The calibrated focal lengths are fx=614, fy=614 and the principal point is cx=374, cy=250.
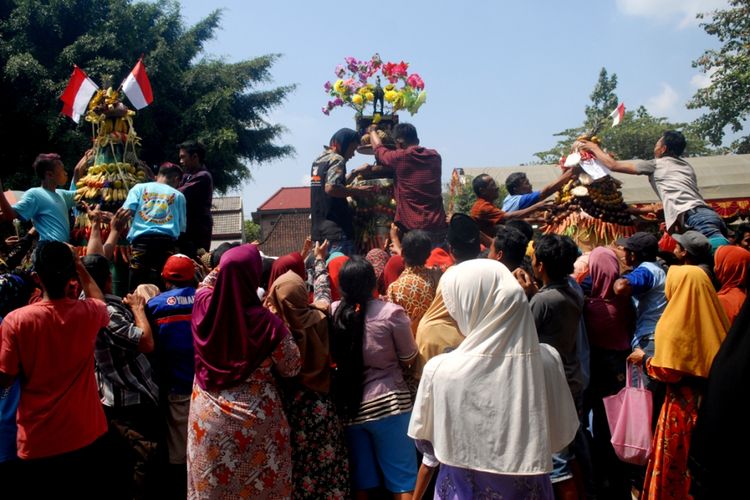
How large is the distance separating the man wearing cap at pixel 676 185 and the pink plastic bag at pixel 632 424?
2.43 m

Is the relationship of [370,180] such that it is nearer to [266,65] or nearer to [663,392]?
[663,392]

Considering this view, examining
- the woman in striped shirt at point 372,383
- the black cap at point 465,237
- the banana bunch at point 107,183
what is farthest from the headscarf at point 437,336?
the banana bunch at point 107,183

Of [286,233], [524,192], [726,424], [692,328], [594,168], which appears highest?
[594,168]

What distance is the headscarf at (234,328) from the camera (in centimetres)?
346

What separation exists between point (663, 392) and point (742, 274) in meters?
1.06

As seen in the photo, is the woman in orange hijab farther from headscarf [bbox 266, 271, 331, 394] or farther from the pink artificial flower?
the pink artificial flower

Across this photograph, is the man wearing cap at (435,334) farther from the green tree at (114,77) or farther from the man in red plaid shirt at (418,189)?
the green tree at (114,77)

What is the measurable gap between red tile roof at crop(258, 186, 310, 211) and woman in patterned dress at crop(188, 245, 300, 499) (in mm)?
42181

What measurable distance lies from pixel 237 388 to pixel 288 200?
4532 cm

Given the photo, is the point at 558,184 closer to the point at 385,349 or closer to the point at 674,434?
the point at 674,434

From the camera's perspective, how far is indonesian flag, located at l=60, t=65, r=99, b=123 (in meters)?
6.87

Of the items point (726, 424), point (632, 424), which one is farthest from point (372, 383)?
point (726, 424)

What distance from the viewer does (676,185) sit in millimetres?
6242

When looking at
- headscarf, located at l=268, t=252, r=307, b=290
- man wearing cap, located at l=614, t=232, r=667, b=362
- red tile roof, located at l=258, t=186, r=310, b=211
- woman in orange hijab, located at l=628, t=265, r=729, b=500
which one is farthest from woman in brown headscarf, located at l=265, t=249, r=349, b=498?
red tile roof, located at l=258, t=186, r=310, b=211
